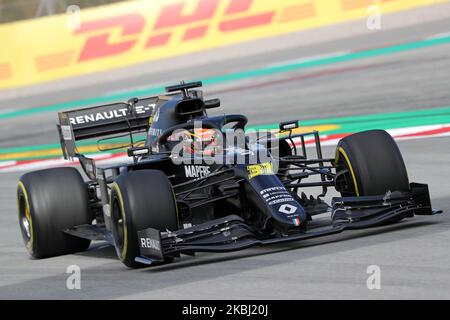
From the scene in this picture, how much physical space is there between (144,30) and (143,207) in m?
20.1

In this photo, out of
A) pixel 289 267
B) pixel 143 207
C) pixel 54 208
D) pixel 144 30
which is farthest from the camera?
pixel 144 30

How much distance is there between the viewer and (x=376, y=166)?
9.30 m

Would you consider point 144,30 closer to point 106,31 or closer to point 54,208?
point 106,31

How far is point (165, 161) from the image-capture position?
984cm

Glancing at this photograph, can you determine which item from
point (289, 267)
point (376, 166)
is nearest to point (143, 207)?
point (289, 267)

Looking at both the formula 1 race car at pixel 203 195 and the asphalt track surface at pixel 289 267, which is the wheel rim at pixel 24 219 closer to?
the formula 1 race car at pixel 203 195

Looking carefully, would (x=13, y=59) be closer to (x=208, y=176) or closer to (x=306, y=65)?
(x=306, y=65)

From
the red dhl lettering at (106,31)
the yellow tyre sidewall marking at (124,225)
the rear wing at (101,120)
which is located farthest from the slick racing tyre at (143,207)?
the red dhl lettering at (106,31)

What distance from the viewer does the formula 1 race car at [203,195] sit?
338 inches

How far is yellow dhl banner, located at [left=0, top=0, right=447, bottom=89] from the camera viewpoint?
27.5 m

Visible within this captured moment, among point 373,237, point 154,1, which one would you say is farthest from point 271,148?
point 154,1

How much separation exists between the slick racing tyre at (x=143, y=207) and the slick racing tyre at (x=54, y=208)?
142 centimetres

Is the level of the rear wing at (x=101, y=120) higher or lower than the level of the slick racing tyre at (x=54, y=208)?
higher

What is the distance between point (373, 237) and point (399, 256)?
2.97 feet
